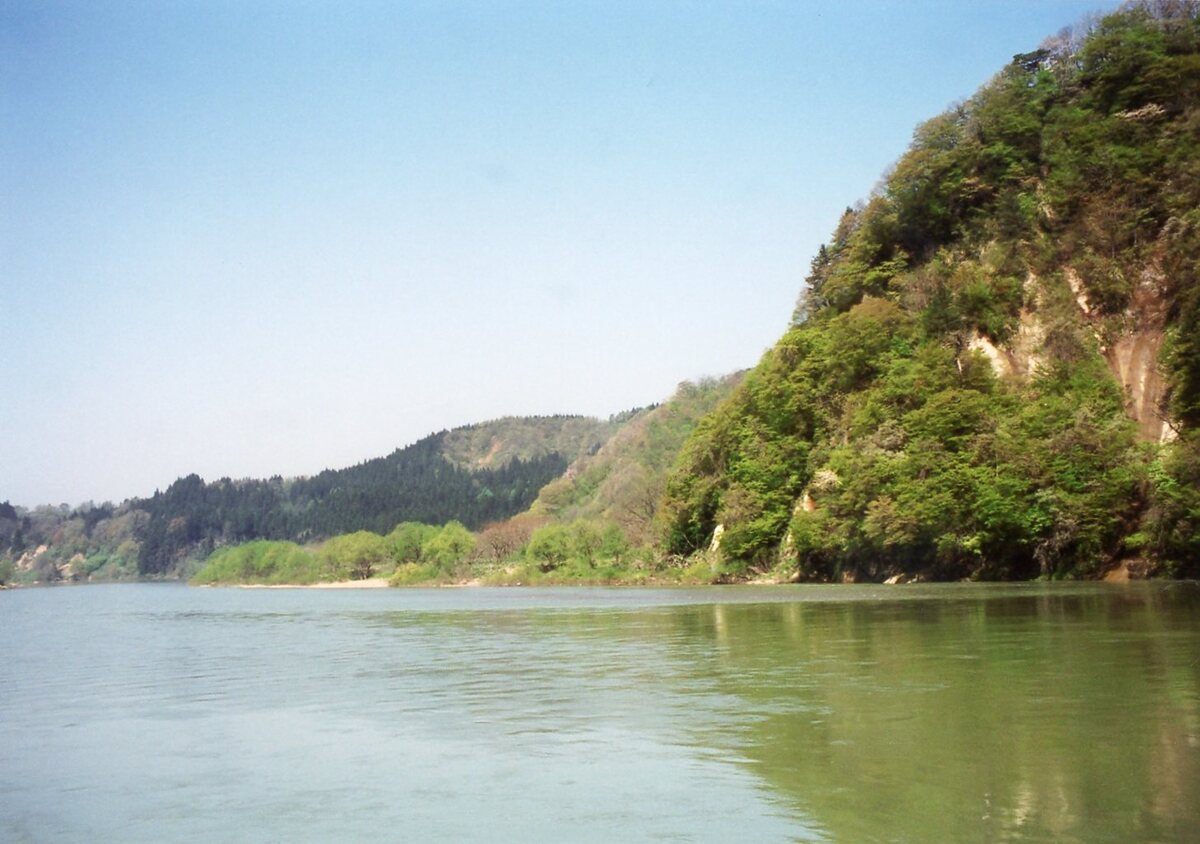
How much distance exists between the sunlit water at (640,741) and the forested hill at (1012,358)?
117 feet

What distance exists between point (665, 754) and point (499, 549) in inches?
6409

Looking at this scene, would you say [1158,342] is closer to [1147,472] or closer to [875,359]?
[1147,472]

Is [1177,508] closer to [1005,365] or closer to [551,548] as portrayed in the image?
[1005,365]

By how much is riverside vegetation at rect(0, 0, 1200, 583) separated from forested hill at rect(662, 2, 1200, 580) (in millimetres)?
178

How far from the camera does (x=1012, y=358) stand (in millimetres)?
78438

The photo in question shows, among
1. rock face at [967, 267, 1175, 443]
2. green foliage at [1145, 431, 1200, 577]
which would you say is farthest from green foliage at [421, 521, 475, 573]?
green foliage at [1145, 431, 1200, 577]

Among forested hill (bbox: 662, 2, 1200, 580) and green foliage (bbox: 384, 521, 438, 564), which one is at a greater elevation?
forested hill (bbox: 662, 2, 1200, 580)

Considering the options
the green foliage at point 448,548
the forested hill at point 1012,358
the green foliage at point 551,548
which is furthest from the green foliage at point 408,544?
the forested hill at point 1012,358

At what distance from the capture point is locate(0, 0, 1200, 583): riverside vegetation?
216ft

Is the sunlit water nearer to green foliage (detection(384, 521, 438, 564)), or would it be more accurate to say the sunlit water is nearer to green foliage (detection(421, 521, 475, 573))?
green foliage (detection(421, 521, 475, 573))

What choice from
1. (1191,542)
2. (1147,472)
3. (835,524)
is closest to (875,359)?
(835,524)

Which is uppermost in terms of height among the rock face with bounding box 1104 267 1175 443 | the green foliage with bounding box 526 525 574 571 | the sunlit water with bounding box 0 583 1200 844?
the rock face with bounding box 1104 267 1175 443

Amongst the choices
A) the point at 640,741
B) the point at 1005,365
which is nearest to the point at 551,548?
the point at 1005,365

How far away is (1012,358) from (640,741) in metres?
69.5
